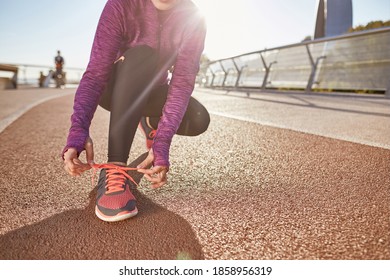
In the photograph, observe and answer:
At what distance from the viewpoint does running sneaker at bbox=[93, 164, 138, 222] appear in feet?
4.25

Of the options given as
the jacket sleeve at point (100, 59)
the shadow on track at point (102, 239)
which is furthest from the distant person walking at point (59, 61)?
the shadow on track at point (102, 239)

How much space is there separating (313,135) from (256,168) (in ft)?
3.96

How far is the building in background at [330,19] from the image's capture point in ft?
76.9

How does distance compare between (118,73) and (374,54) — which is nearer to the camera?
(118,73)

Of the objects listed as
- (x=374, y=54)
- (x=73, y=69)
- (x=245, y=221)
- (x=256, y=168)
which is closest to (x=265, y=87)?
(x=374, y=54)

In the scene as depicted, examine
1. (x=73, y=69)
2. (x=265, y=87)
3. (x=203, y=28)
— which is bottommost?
(x=73, y=69)

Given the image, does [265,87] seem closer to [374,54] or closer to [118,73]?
[374,54]

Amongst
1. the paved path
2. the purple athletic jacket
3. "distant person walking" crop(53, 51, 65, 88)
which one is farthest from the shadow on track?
"distant person walking" crop(53, 51, 65, 88)

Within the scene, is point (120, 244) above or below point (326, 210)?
below

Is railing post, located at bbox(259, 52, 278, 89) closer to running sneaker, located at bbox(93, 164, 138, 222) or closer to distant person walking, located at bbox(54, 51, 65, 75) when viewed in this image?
running sneaker, located at bbox(93, 164, 138, 222)

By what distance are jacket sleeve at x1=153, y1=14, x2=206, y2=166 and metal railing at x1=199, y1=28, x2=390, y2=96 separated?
6.46 metres

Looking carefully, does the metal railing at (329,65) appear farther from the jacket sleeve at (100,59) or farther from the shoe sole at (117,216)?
the shoe sole at (117,216)

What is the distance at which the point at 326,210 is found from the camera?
4.55 feet
